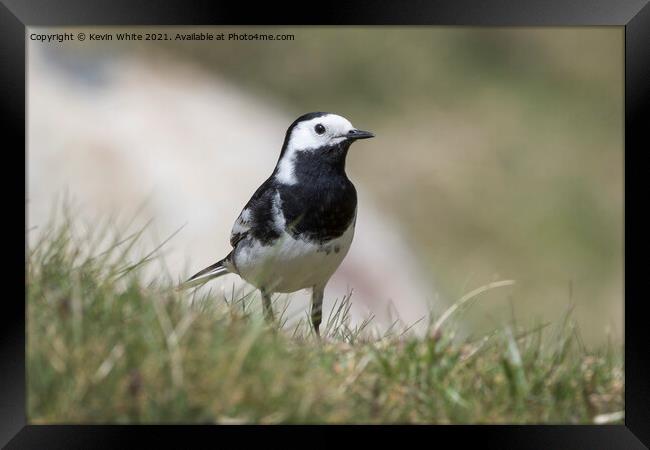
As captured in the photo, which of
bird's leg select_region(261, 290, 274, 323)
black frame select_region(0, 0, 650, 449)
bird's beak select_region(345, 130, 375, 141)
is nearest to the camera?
black frame select_region(0, 0, 650, 449)

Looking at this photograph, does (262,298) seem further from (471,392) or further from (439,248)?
(439,248)

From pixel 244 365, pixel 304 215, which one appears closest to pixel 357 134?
pixel 304 215

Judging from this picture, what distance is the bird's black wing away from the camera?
6.15m

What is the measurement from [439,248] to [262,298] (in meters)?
6.95

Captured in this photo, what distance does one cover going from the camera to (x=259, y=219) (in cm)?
623

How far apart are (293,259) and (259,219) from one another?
435mm

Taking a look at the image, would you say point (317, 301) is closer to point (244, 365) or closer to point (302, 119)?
point (302, 119)

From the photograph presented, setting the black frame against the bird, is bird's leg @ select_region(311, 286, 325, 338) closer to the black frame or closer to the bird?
the bird

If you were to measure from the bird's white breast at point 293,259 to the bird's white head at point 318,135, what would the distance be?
52cm

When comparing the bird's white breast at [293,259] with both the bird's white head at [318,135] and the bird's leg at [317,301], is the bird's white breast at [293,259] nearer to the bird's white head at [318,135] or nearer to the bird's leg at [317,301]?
the bird's leg at [317,301]

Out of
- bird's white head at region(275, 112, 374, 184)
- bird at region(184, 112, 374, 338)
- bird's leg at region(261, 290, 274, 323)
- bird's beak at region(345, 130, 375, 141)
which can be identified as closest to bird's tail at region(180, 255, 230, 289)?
bird at region(184, 112, 374, 338)

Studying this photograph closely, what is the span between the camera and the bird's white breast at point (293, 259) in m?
6.01

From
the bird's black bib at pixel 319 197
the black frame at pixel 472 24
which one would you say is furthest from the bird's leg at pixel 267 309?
the black frame at pixel 472 24

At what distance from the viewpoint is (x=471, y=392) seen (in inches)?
171
